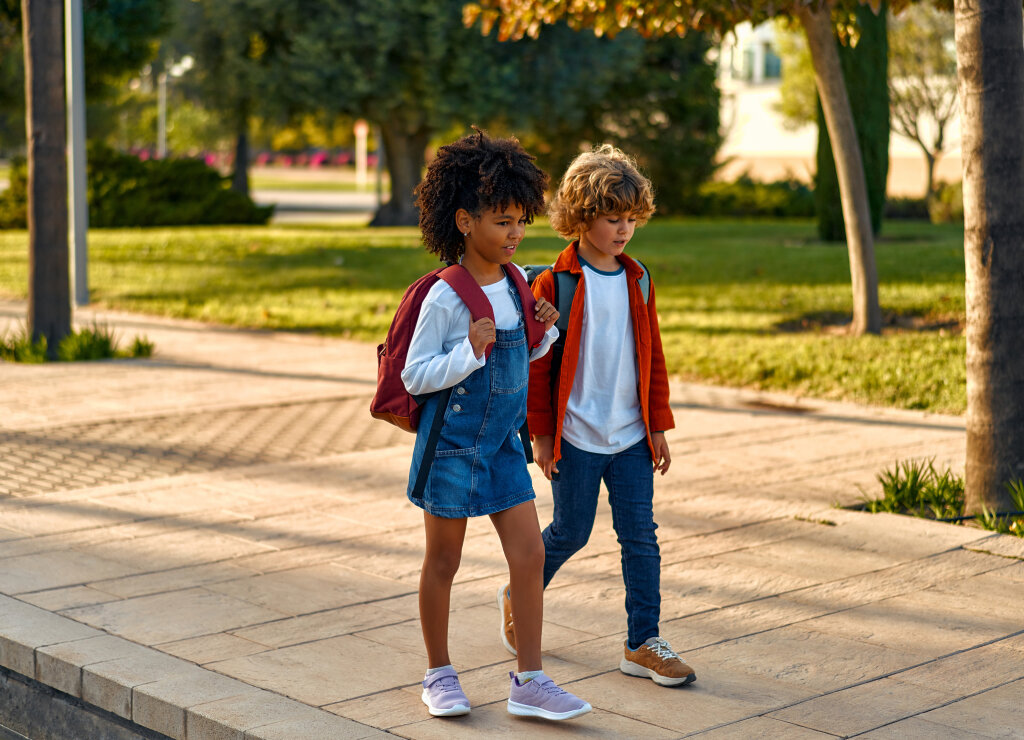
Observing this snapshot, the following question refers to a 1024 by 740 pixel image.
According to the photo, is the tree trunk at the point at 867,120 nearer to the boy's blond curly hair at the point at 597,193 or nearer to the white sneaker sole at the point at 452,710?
the boy's blond curly hair at the point at 597,193

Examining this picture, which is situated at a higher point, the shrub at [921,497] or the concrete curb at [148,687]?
the shrub at [921,497]

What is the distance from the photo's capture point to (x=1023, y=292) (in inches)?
231

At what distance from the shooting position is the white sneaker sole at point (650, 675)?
13.1ft

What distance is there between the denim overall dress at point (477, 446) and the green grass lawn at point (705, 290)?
581cm

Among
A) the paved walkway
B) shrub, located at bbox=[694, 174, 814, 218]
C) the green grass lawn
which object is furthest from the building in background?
the paved walkway

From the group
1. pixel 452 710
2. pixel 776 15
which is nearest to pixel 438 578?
pixel 452 710

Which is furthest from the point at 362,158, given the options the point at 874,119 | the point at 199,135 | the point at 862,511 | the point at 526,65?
the point at 862,511

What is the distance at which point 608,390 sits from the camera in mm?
4098

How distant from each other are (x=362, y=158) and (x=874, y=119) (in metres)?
44.6

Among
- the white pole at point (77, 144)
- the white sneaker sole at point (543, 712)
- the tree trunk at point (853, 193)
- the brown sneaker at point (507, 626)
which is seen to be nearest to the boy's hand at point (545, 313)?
the brown sneaker at point (507, 626)

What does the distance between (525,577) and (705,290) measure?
34.2 feet

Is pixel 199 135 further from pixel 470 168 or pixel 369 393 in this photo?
pixel 470 168

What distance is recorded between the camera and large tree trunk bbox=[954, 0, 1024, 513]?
5789 millimetres

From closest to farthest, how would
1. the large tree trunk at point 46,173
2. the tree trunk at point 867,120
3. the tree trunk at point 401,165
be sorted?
the large tree trunk at point 46,173 → the tree trunk at point 867,120 → the tree trunk at point 401,165
